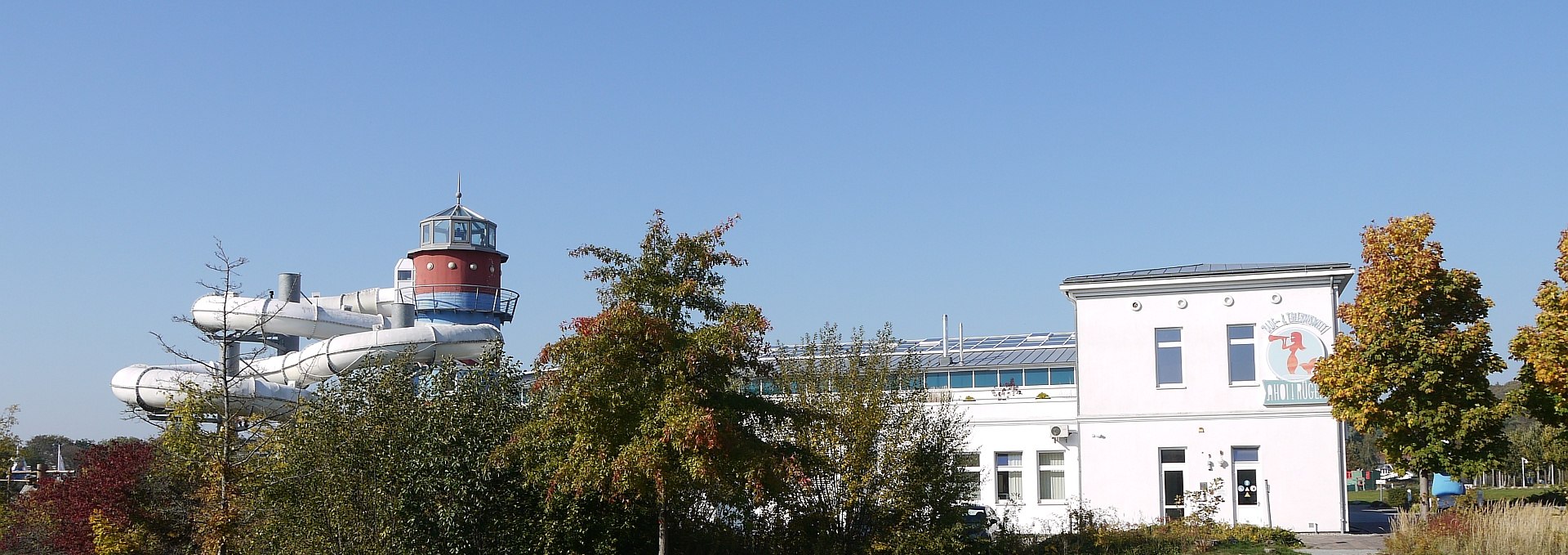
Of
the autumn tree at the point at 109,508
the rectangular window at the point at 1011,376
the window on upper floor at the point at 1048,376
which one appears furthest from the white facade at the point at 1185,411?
the autumn tree at the point at 109,508

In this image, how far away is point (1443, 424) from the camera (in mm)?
22844

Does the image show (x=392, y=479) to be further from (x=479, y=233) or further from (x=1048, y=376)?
(x=479, y=233)

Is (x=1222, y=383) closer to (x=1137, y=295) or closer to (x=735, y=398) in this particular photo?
(x=1137, y=295)

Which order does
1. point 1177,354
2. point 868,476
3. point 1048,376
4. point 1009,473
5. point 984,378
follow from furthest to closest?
point 1048,376 < point 984,378 < point 1009,473 < point 1177,354 < point 868,476

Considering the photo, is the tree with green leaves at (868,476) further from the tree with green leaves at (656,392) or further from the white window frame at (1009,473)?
the white window frame at (1009,473)

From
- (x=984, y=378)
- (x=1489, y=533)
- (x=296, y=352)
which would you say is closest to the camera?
(x=1489, y=533)

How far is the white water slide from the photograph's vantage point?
41.7 m

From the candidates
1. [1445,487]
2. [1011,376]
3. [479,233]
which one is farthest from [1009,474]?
[479,233]

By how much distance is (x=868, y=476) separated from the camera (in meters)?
20.7

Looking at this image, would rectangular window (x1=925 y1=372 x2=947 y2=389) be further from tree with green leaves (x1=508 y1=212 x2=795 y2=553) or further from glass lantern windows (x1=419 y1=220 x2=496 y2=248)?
tree with green leaves (x1=508 y1=212 x2=795 y2=553)

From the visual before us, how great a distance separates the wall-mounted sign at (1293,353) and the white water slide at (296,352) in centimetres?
2448

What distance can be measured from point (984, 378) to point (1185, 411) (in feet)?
46.4

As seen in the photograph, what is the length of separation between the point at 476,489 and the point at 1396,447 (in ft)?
56.9

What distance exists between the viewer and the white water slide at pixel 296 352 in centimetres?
4172
